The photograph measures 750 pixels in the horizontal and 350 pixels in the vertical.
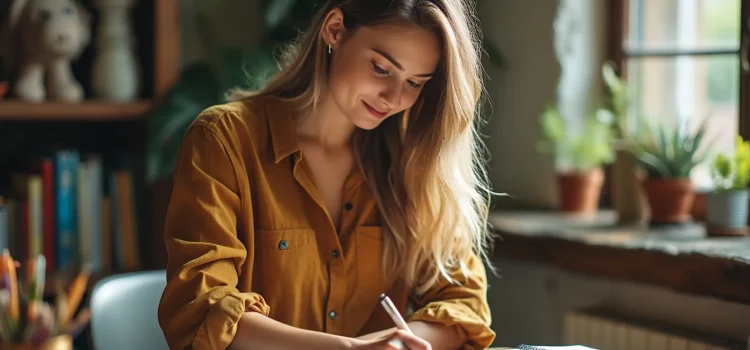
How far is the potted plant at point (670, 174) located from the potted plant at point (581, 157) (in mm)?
212

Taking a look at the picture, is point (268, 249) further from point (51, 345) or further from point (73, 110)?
point (73, 110)

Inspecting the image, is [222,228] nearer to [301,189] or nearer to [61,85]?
[301,189]

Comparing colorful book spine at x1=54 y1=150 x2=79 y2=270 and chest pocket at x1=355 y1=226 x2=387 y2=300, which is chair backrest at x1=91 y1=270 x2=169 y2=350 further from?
colorful book spine at x1=54 y1=150 x2=79 y2=270

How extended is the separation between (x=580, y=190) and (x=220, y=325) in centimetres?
127

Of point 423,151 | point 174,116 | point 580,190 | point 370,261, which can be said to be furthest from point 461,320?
point 174,116

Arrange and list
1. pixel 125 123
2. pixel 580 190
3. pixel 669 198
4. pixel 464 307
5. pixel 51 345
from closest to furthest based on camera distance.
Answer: pixel 51 345 < pixel 464 307 < pixel 669 198 < pixel 580 190 < pixel 125 123

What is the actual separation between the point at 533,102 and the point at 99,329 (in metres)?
1.37

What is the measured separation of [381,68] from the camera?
147 cm

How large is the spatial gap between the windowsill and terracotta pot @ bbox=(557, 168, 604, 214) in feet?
0.12

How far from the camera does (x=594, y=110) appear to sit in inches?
95.5

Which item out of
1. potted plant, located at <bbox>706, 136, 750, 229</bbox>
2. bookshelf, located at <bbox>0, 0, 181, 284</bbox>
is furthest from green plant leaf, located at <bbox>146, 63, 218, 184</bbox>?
potted plant, located at <bbox>706, 136, 750, 229</bbox>

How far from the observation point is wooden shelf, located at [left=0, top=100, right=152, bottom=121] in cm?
217

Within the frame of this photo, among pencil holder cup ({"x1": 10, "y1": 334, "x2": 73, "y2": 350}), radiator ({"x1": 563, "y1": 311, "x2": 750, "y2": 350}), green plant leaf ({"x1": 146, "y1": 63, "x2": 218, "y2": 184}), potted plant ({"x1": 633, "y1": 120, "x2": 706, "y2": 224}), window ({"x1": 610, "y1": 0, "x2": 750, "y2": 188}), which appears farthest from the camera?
green plant leaf ({"x1": 146, "y1": 63, "x2": 218, "y2": 184})

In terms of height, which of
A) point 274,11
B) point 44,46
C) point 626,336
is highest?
point 274,11
